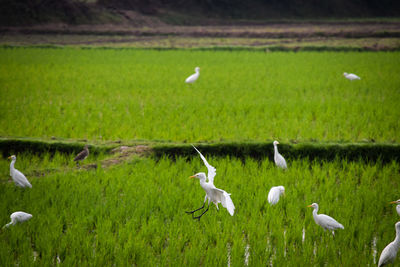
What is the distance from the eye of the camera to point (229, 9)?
5034 centimetres

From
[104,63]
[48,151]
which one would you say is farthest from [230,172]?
[104,63]

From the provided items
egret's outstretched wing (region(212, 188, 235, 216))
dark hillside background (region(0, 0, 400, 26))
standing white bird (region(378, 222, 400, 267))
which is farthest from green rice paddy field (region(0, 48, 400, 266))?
dark hillside background (region(0, 0, 400, 26))

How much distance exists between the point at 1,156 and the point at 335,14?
169 ft

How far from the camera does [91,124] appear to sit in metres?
6.00

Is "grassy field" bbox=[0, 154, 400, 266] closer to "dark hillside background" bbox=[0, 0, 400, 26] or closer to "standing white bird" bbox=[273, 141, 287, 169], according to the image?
"standing white bird" bbox=[273, 141, 287, 169]

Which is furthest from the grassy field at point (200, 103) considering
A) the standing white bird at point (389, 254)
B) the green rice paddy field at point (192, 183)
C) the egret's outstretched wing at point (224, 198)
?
the standing white bird at point (389, 254)

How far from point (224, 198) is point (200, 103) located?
4.84 meters

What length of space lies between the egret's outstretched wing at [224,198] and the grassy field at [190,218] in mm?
318

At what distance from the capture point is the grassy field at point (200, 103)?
18.7 feet

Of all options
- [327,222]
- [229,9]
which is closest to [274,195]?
[327,222]

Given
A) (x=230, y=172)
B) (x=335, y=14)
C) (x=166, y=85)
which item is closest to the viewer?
(x=230, y=172)

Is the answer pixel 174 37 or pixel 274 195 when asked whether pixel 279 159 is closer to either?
pixel 274 195

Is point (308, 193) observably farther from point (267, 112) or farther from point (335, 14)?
point (335, 14)

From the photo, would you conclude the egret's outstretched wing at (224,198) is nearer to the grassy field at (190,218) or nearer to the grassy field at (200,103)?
the grassy field at (190,218)
